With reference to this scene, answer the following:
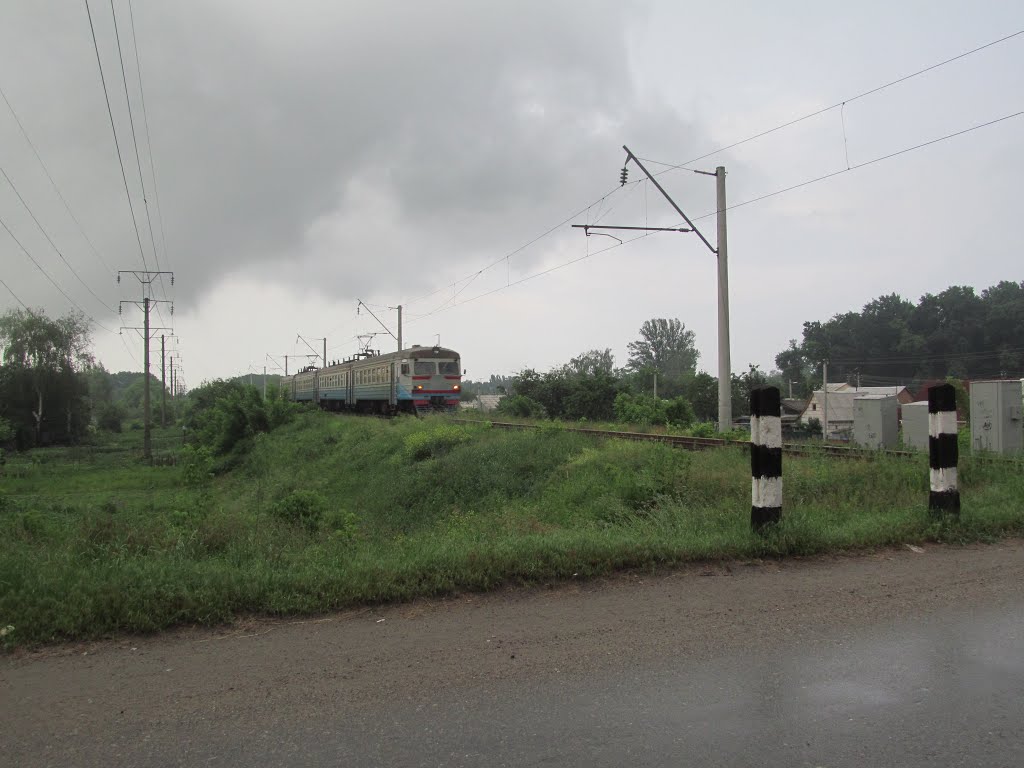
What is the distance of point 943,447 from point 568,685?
413 cm

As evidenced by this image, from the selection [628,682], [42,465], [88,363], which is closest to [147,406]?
[42,465]

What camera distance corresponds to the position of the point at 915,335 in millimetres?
69625

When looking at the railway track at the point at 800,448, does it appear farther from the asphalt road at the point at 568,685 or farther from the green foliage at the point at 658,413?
the green foliage at the point at 658,413

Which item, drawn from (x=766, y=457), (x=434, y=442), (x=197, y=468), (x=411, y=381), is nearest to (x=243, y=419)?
(x=197, y=468)

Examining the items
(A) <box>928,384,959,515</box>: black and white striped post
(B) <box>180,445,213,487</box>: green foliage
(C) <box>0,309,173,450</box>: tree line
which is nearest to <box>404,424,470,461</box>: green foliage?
(A) <box>928,384,959,515</box>: black and white striped post

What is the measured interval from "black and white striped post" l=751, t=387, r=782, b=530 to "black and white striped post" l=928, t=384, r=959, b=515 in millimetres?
1413

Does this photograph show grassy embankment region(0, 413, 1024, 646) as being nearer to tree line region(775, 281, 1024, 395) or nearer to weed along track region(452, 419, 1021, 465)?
weed along track region(452, 419, 1021, 465)

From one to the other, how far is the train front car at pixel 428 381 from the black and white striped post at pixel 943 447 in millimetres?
24668

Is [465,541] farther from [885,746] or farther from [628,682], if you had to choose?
[885,746]

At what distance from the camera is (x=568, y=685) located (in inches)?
114

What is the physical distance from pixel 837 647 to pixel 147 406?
45.7 m

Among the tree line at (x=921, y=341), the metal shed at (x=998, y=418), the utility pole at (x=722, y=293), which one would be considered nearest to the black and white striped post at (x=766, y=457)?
the metal shed at (x=998, y=418)

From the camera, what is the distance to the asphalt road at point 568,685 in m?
2.42

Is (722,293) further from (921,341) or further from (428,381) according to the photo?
(921,341)
